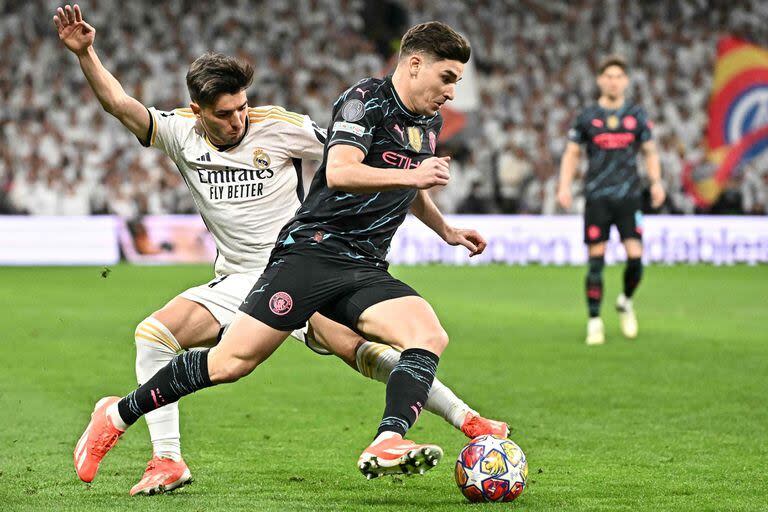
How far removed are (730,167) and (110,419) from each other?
74.8 feet

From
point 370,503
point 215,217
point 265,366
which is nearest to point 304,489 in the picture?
point 370,503

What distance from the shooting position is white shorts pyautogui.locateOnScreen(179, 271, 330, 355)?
19.0 ft

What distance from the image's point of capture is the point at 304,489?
545 centimetres

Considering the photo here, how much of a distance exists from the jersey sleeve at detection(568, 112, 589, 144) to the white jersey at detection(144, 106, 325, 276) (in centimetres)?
620

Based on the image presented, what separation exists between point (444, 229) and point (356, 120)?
99cm

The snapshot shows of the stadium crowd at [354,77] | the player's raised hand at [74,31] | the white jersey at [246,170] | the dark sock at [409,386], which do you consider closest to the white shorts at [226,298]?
the white jersey at [246,170]

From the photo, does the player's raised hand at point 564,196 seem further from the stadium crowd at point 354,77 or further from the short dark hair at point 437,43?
the stadium crowd at point 354,77

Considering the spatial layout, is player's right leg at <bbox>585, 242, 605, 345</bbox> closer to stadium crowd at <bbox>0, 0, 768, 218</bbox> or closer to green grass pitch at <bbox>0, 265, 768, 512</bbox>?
green grass pitch at <bbox>0, 265, 768, 512</bbox>

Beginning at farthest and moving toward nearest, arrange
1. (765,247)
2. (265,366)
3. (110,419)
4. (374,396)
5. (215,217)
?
1. (765,247)
2. (265,366)
3. (374,396)
4. (215,217)
5. (110,419)

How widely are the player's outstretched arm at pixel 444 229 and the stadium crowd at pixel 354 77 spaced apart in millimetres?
17487

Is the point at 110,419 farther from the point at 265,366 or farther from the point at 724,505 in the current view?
the point at 265,366

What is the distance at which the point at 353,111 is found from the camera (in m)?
5.14

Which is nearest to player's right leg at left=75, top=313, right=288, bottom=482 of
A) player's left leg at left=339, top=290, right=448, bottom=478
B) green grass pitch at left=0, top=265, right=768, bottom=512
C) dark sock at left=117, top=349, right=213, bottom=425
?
dark sock at left=117, top=349, right=213, bottom=425

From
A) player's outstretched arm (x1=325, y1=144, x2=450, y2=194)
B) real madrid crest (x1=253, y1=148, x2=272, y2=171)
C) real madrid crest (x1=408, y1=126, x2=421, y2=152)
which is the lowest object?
player's outstretched arm (x1=325, y1=144, x2=450, y2=194)
